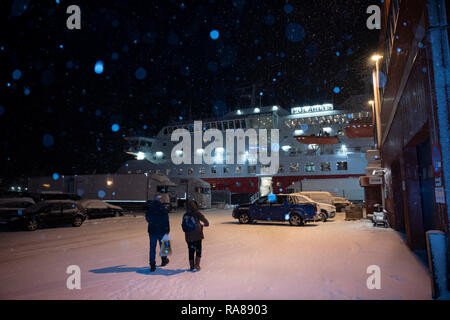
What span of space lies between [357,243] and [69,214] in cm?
1453

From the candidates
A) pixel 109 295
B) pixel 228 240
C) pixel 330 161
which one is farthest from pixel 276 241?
pixel 330 161

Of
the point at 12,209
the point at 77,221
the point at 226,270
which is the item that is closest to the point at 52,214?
the point at 77,221

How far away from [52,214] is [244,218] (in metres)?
10.5

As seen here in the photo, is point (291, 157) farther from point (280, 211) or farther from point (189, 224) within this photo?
point (189, 224)

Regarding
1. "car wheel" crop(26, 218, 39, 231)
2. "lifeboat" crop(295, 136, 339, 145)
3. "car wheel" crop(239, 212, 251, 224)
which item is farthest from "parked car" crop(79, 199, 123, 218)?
"lifeboat" crop(295, 136, 339, 145)

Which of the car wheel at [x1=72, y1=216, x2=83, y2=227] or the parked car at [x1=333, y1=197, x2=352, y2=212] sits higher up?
the parked car at [x1=333, y1=197, x2=352, y2=212]

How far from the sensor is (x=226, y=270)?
647 cm

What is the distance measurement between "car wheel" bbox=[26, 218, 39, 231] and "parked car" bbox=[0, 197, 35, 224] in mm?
523

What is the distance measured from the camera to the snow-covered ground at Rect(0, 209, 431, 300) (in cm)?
500

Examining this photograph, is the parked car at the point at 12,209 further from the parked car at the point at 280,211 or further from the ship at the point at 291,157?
the ship at the point at 291,157

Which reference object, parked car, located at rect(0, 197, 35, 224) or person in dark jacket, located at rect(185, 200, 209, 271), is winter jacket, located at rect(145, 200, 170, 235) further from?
parked car, located at rect(0, 197, 35, 224)

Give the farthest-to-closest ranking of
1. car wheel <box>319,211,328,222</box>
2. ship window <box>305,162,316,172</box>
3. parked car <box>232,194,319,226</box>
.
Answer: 1. ship window <box>305,162,316,172</box>
2. car wheel <box>319,211,328,222</box>
3. parked car <box>232,194,319,226</box>

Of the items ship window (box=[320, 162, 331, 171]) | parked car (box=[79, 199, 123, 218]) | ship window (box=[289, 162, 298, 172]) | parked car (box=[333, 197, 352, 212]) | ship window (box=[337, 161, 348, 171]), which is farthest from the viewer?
ship window (box=[289, 162, 298, 172])

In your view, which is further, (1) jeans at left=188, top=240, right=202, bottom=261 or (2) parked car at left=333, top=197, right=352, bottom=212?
(2) parked car at left=333, top=197, right=352, bottom=212
